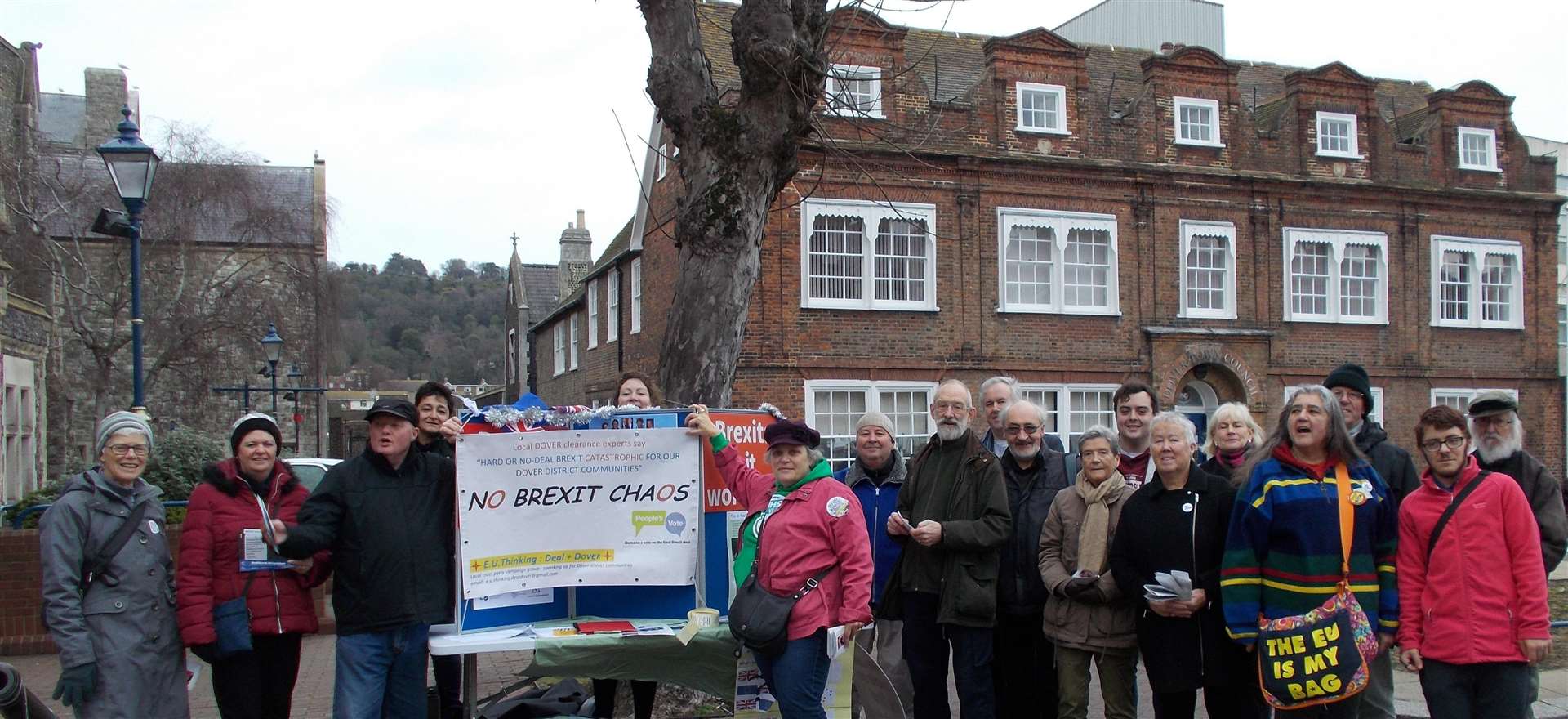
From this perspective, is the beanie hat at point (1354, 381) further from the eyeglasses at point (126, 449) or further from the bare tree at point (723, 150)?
the eyeglasses at point (126, 449)

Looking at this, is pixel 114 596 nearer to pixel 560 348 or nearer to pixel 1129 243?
pixel 1129 243

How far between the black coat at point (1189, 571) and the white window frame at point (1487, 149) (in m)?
21.7

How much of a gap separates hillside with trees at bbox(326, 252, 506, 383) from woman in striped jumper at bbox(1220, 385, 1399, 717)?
65.1m

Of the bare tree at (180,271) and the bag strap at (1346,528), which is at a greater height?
the bare tree at (180,271)

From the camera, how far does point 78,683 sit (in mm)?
4973

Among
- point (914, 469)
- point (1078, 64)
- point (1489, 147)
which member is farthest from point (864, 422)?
point (1489, 147)

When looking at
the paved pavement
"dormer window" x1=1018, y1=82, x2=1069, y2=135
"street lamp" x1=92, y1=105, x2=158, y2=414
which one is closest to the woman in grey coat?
the paved pavement

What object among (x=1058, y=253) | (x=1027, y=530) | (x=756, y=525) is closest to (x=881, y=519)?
(x=1027, y=530)

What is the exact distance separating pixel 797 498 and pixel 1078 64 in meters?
17.2

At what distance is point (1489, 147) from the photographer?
23328mm

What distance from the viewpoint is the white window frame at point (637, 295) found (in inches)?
884

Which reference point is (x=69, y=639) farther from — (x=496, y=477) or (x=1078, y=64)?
(x=1078, y=64)

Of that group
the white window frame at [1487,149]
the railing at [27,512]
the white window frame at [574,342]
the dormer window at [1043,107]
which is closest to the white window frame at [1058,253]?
the dormer window at [1043,107]

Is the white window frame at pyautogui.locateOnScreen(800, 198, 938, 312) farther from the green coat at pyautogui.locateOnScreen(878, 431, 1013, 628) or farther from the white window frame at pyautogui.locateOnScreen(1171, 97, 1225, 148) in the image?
the green coat at pyautogui.locateOnScreen(878, 431, 1013, 628)
